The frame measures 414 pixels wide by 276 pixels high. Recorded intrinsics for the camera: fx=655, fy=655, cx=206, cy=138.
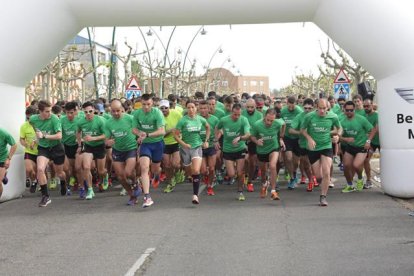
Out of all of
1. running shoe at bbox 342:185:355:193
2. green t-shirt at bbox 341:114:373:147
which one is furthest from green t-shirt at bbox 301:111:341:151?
running shoe at bbox 342:185:355:193

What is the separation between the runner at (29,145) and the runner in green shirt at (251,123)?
4.11 metres

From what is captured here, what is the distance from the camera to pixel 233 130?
11.9 meters

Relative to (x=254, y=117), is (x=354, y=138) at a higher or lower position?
lower

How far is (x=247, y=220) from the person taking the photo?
9.37 metres

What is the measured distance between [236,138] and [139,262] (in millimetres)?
5337

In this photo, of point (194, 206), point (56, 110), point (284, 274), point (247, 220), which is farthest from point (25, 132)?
point (284, 274)

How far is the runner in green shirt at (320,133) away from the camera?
11070 mm

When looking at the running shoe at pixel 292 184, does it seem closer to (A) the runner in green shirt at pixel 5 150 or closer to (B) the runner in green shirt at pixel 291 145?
(B) the runner in green shirt at pixel 291 145

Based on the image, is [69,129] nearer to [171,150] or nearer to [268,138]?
[171,150]

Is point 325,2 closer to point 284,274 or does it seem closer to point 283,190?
point 283,190

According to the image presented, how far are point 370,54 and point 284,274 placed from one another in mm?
6141

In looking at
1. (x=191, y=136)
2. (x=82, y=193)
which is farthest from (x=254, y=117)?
(x=82, y=193)

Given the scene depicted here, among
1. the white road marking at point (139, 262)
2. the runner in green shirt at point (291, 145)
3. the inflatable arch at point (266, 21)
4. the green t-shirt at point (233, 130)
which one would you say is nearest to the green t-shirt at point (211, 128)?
the green t-shirt at point (233, 130)

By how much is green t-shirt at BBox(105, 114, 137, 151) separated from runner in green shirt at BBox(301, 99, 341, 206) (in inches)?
118
